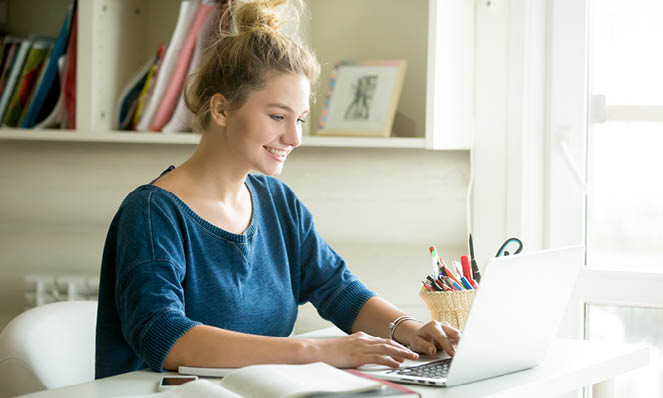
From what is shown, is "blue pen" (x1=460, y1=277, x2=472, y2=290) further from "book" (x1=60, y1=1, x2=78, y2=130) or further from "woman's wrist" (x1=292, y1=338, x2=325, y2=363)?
"book" (x1=60, y1=1, x2=78, y2=130)

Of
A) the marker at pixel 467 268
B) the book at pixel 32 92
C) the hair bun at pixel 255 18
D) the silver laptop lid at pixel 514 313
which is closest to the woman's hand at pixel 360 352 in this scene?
the silver laptop lid at pixel 514 313

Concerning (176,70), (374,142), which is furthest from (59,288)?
(374,142)

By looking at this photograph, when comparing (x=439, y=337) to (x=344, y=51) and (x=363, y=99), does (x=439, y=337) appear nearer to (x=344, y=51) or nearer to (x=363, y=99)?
(x=363, y=99)

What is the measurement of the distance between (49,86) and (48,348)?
2.93 feet

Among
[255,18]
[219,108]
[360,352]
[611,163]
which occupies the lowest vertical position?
[360,352]

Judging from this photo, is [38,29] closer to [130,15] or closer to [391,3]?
[130,15]

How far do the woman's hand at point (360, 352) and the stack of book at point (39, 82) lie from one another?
1241 millimetres

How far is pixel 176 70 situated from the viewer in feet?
6.83

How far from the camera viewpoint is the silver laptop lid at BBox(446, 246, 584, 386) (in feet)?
3.54

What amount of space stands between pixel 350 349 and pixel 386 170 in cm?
107

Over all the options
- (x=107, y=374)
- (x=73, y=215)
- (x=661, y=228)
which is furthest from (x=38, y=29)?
(x=661, y=228)

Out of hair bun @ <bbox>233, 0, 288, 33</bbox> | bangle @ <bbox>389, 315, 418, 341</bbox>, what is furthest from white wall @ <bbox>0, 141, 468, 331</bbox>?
bangle @ <bbox>389, 315, 418, 341</bbox>

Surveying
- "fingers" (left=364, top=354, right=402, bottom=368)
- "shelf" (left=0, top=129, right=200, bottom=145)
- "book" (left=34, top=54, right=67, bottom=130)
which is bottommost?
"fingers" (left=364, top=354, right=402, bottom=368)

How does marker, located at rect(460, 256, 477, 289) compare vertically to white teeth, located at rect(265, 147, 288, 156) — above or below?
below
